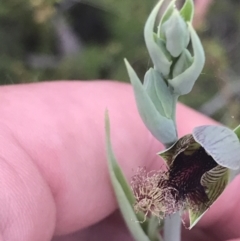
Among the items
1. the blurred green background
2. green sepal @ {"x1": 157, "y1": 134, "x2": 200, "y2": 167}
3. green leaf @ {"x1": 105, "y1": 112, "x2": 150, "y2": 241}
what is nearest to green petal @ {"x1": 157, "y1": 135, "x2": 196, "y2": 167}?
green sepal @ {"x1": 157, "y1": 134, "x2": 200, "y2": 167}

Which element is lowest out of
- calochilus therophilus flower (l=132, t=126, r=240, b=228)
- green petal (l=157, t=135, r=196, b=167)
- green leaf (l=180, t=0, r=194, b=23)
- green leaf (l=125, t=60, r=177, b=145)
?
calochilus therophilus flower (l=132, t=126, r=240, b=228)

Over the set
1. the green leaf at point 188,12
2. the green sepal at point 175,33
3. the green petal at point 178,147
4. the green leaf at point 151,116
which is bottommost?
the green petal at point 178,147

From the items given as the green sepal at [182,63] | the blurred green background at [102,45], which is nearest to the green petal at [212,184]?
the green sepal at [182,63]

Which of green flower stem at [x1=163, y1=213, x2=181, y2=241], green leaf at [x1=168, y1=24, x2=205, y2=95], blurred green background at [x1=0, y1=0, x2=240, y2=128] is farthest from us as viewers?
blurred green background at [x1=0, y1=0, x2=240, y2=128]

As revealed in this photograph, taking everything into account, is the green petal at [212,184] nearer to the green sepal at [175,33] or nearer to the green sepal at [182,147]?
the green sepal at [182,147]

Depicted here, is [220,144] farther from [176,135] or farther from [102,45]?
[102,45]

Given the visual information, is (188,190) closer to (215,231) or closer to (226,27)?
(215,231)

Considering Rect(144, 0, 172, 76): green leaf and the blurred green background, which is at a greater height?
Rect(144, 0, 172, 76): green leaf

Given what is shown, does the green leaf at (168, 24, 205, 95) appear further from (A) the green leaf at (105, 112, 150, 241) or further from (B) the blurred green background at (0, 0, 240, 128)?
(B) the blurred green background at (0, 0, 240, 128)
